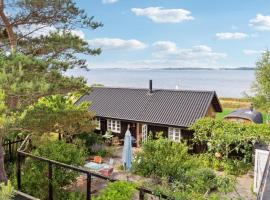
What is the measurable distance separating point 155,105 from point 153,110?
54 centimetres

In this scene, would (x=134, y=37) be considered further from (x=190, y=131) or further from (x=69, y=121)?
(x=69, y=121)

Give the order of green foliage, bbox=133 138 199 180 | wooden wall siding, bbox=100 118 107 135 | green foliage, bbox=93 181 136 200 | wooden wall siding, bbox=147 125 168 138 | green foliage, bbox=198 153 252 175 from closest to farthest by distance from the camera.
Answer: green foliage, bbox=93 181 136 200, green foliage, bbox=133 138 199 180, green foliage, bbox=198 153 252 175, wooden wall siding, bbox=147 125 168 138, wooden wall siding, bbox=100 118 107 135

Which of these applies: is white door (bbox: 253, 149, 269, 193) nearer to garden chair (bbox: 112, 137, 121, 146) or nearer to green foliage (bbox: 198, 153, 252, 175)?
green foliage (bbox: 198, 153, 252, 175)

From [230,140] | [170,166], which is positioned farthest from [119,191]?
[230,140]

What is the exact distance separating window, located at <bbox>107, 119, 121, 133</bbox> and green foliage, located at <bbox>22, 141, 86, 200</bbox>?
9510 millimetres

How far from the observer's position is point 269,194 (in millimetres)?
5336

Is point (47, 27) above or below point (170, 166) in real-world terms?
above

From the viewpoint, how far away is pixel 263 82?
25.5 m

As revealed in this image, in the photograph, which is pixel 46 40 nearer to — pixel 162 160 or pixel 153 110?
pixel 162 160

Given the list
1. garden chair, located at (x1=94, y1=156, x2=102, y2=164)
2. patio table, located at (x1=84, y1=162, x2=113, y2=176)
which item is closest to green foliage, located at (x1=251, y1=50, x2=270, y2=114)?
garden chair, located at (x1=94, y1=156, x2=102, y2=164)

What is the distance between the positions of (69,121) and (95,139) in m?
5.24

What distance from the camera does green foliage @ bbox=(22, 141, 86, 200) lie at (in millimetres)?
10031

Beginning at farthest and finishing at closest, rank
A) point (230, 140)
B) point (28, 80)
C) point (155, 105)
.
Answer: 1. point (155, 105)
2. point (230, 140)
3. point (28, 80)

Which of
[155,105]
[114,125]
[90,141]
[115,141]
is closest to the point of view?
[90,141]
